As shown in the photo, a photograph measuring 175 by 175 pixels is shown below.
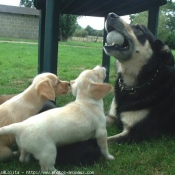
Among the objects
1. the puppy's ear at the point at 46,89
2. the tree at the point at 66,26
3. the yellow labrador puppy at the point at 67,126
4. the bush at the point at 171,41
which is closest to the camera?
the yellow labrador puppy at the point at 67,126

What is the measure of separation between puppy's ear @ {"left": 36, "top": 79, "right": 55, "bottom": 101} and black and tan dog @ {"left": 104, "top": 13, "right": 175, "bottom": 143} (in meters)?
1.09

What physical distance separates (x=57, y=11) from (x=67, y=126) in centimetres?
191

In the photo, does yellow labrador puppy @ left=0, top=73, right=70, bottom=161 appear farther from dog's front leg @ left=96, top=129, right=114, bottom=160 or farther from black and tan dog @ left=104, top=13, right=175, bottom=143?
black and tan dog @ left=104, top=13, right=175, bottom=143

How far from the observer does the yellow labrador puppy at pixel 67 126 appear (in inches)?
93.5

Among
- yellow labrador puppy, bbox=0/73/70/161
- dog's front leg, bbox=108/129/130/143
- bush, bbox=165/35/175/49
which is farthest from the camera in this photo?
bush, bbox=165/35/175/49

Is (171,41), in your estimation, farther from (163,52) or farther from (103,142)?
(103,142)

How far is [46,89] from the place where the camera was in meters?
2.84

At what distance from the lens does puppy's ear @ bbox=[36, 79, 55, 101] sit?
111 inches

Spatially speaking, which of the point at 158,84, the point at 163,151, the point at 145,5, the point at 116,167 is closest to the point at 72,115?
the point at 116,167

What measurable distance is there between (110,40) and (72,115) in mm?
1475

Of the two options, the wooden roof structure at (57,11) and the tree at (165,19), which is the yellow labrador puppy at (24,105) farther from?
the tree at (165,19)

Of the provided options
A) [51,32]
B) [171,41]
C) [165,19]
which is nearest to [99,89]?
[51,32]

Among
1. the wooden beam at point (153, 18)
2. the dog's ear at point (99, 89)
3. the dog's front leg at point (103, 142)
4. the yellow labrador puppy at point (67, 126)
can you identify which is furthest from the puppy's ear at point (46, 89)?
the wooden beam at point (153, 18)

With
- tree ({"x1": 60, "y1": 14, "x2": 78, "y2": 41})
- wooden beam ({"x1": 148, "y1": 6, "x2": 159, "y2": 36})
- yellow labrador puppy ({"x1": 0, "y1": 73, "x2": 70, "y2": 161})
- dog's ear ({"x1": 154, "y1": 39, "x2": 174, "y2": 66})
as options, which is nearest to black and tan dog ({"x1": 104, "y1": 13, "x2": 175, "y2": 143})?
dog's ear ({"x1": 154, "y1": 39, "x2": 174, "y2": 66})
